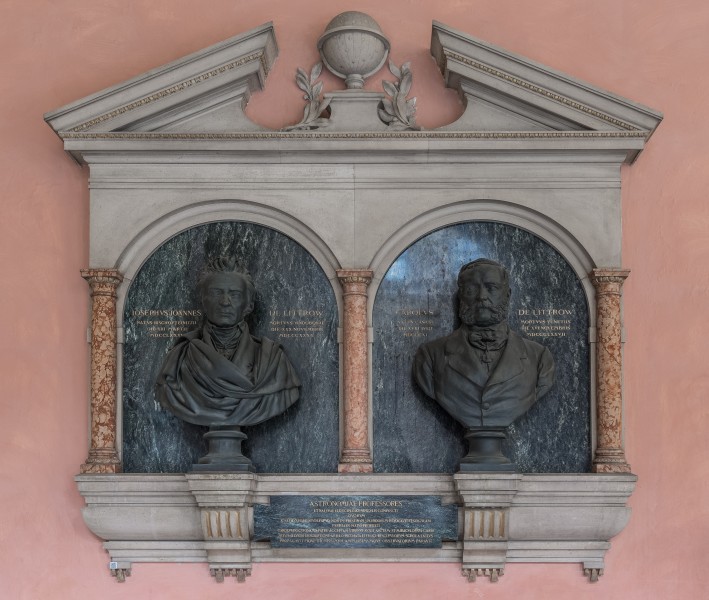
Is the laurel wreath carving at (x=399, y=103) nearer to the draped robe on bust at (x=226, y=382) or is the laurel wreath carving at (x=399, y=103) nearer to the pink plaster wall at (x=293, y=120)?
the pink plaster wall at (x=293, y=120)

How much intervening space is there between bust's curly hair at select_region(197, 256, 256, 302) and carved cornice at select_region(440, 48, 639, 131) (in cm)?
201

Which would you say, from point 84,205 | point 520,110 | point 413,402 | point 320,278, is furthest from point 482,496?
point 84,205

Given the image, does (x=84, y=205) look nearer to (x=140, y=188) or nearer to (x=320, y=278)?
(x=140, y=188)

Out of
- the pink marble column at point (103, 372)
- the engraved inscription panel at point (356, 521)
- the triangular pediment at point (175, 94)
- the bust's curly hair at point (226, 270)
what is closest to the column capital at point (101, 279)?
the pink marble column at point (103, 372)

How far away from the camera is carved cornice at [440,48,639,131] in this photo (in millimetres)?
7559

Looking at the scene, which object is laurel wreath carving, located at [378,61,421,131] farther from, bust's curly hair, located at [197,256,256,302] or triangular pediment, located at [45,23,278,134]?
bust's curly hair, located at [197,256,256,302]

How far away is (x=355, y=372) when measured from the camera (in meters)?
7.46

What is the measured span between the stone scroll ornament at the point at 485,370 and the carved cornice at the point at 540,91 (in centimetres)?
120

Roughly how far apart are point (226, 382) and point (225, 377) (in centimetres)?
4

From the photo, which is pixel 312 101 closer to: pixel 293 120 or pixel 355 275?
pixel 293 120

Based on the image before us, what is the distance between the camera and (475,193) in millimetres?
7641

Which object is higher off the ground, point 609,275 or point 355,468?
point 609,275

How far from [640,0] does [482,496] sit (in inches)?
145

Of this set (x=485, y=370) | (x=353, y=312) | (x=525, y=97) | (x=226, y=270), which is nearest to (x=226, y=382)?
(x=226, y=270)
